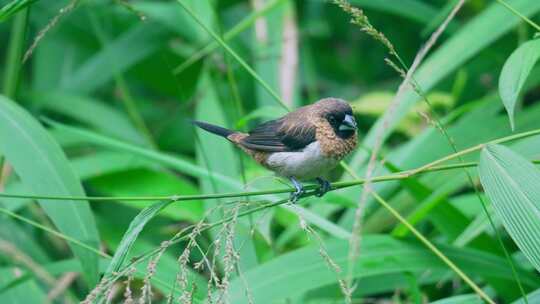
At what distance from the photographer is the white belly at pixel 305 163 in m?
2.88

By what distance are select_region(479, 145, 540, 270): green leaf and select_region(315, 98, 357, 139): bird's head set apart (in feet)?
3.14

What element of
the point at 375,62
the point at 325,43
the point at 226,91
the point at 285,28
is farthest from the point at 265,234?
the point at 325,43

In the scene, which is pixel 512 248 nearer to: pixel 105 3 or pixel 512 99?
pixel 512 99

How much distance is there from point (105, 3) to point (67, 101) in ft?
2.37

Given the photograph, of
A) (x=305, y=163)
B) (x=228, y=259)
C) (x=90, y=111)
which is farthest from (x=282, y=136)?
(x=90, y=111)

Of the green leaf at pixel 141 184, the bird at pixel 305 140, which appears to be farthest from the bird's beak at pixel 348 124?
the green leaf at pixel 141 184

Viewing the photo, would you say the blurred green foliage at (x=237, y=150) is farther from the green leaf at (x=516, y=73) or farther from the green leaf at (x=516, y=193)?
the green leaf at (x=516, y=73)

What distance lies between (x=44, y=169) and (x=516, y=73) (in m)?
1.47

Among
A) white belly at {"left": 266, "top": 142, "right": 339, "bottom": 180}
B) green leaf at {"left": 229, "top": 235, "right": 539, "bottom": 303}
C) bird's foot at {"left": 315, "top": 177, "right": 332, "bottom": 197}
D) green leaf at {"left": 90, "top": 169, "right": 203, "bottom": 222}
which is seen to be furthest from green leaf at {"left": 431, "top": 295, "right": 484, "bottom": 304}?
green leaf at {"left": 90, "top": 169, "right": 203, "bottom": 222}

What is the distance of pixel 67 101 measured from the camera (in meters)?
5.01

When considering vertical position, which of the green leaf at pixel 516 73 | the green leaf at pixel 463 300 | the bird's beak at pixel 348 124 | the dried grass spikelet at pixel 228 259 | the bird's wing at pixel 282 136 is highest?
the green leaf at pixel 516 73

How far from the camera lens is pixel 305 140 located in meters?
3.01

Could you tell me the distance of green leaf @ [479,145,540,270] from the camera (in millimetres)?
1939

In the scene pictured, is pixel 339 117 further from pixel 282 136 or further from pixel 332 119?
pixel 282 136
